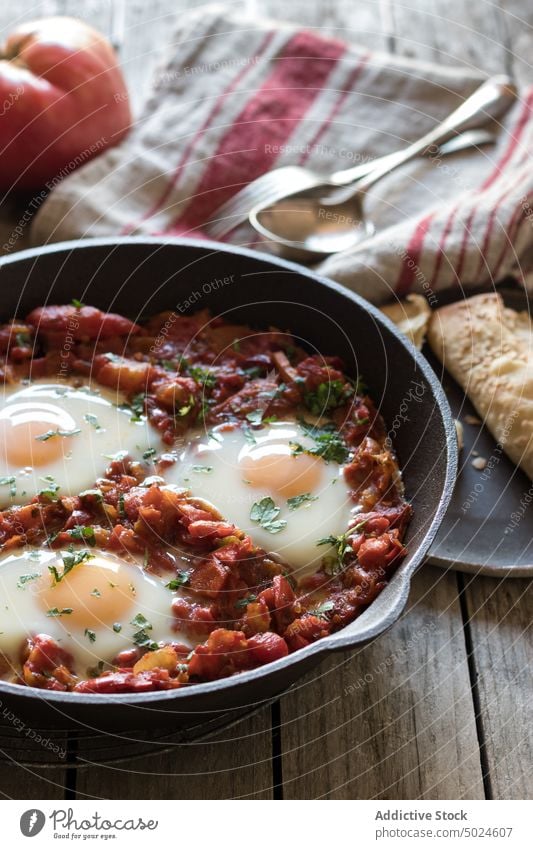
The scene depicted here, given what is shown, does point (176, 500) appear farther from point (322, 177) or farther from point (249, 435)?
point (322, 177)

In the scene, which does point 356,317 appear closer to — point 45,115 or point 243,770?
point 243,770

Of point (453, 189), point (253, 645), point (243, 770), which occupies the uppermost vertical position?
point (453, 189)

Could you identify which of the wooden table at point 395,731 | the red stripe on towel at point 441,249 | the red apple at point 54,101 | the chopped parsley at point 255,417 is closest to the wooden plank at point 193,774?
the wooden table at point 395,731

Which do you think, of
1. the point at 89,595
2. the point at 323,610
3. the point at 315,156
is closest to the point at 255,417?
the point at 323,610

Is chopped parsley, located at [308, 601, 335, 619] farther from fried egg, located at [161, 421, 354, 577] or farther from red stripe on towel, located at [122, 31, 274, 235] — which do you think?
red stripe on towel, located at [122, 31, 274, 235]

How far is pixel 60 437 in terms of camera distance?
3.61 metres

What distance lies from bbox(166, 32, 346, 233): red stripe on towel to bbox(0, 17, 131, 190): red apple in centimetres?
63

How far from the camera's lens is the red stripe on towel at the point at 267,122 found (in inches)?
198

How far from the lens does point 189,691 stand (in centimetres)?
269

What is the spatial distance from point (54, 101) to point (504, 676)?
11.8 ft

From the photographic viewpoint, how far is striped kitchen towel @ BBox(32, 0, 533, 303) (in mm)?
4668

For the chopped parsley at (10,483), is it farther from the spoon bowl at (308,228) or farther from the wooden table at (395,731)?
the spoon bowl at (308,228)

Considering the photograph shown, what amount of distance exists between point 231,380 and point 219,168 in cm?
167

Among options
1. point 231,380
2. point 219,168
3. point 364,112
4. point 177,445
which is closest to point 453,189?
point 364,112
